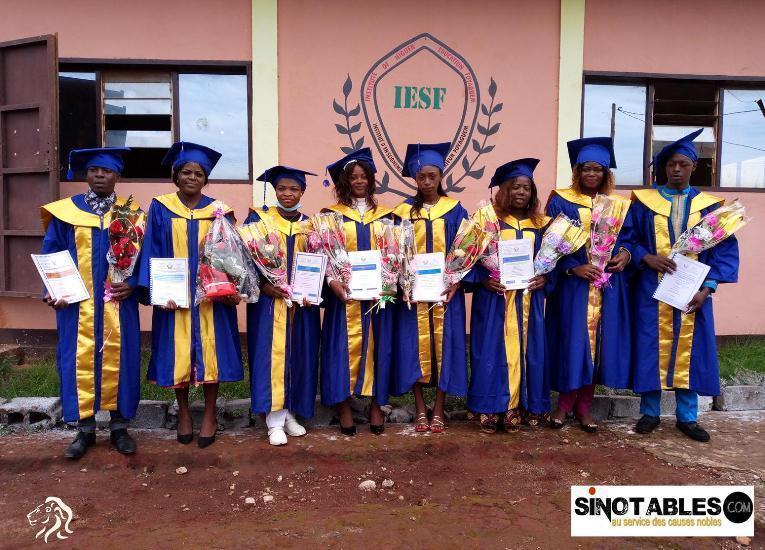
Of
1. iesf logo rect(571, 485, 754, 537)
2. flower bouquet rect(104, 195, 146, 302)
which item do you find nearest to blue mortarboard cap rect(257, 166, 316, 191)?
flower bouquet rect(104, 195, 146, 302)

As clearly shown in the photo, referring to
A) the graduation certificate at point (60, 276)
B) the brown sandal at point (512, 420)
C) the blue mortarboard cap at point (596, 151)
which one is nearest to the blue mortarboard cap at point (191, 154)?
the graduation certificate at point (60, 276)

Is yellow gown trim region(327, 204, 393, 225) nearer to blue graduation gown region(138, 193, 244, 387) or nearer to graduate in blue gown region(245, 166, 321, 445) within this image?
graduate in blue gown region(245, 166, 321, 445)

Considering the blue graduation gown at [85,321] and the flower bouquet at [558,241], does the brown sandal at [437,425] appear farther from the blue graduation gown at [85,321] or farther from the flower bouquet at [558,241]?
the blue graduation gown at [85,321]

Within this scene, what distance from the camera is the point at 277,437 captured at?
12.8ft

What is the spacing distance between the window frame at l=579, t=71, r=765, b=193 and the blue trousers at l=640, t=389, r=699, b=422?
109 inches

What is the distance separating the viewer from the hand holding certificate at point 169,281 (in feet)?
11.8

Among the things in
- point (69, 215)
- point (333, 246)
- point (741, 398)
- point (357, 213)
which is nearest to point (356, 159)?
point (357, 213)

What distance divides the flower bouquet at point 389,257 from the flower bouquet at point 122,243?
65.5 inches

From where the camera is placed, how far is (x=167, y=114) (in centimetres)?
589

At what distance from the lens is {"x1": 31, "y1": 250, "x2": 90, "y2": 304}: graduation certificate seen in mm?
3525

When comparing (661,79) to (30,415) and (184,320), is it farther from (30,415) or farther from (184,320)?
(30,415)

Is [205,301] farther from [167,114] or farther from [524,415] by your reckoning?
[167,114]

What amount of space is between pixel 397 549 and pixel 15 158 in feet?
17.8

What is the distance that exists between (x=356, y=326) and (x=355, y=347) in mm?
157
